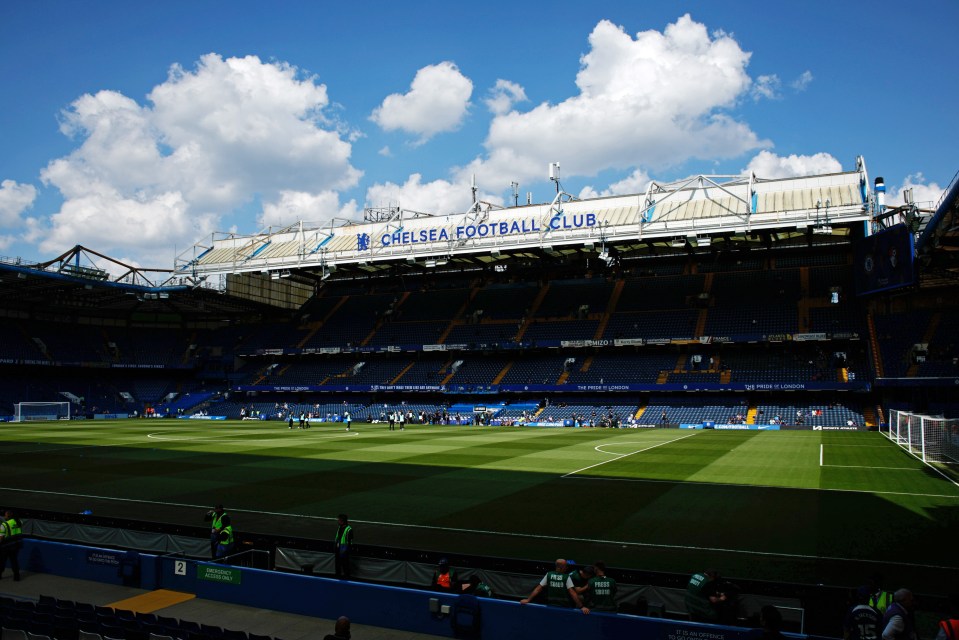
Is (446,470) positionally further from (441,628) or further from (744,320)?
(744,320)

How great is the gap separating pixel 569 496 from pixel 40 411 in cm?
6115

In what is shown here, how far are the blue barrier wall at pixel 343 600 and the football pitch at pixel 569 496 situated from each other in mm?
4163

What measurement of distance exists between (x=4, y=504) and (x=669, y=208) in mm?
49618

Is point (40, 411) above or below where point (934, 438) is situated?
below

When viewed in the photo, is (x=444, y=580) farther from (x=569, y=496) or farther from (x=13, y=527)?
(x=569, y=496)

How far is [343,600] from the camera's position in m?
11.2

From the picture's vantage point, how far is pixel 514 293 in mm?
74562

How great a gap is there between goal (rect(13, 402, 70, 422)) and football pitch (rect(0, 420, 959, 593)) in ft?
90.0

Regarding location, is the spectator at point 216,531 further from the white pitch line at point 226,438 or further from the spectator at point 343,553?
the white pitch line at point 226,438

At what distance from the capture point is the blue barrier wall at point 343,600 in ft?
30.9

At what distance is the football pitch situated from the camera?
15.0 metres

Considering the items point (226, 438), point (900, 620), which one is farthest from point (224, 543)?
point (226, 438)

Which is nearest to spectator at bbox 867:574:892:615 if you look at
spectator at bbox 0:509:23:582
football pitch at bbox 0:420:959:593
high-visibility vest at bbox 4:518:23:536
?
football pitch at bbox 0:420:959:593

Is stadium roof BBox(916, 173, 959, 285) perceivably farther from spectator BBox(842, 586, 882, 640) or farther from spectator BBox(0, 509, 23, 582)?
spectator BBox(0, 509, 23, 582)
